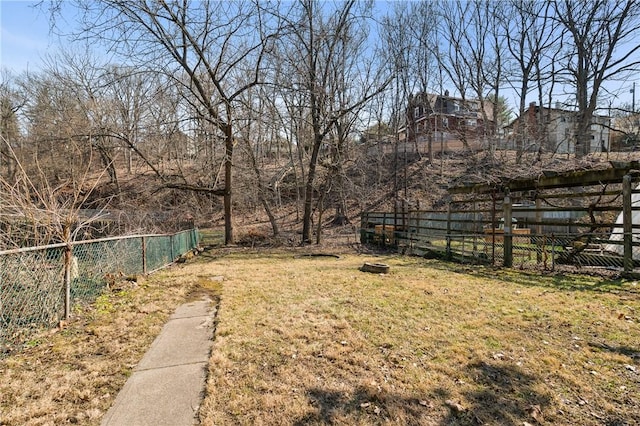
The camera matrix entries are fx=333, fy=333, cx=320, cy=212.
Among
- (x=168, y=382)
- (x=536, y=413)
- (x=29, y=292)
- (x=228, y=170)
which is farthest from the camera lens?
(x=228, y=170)

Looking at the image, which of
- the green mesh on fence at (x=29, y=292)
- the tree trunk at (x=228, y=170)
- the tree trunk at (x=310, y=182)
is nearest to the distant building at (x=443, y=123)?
the tree trunk at (x=310, y=182)

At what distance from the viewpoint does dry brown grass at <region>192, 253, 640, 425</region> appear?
8.26ft

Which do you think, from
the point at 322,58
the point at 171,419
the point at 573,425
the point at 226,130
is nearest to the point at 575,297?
the point at 573,425

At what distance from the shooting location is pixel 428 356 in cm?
338

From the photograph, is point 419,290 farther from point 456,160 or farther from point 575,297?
point 456,160

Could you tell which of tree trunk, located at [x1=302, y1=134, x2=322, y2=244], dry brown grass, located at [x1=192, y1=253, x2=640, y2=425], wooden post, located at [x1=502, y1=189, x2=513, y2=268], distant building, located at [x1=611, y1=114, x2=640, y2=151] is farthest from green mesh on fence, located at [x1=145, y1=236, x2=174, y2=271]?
distant building, located at [x1=611, y1=114, x2=640, y2=151]

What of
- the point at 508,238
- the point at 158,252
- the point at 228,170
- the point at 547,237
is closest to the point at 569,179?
the point at 547,237

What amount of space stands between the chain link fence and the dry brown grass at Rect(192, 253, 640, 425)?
2144mm

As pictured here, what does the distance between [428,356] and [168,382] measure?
97.9 inches

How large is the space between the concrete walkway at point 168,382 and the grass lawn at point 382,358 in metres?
0.12

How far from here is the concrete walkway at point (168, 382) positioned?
2477 mm

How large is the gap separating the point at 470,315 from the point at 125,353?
4286 mm

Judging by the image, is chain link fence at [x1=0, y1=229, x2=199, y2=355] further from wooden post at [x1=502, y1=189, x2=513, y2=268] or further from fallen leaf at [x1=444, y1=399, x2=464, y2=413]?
wooden post at [x1=502, y1=189, x2=513, y2=268]

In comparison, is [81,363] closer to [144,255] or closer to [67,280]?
[67,280]
